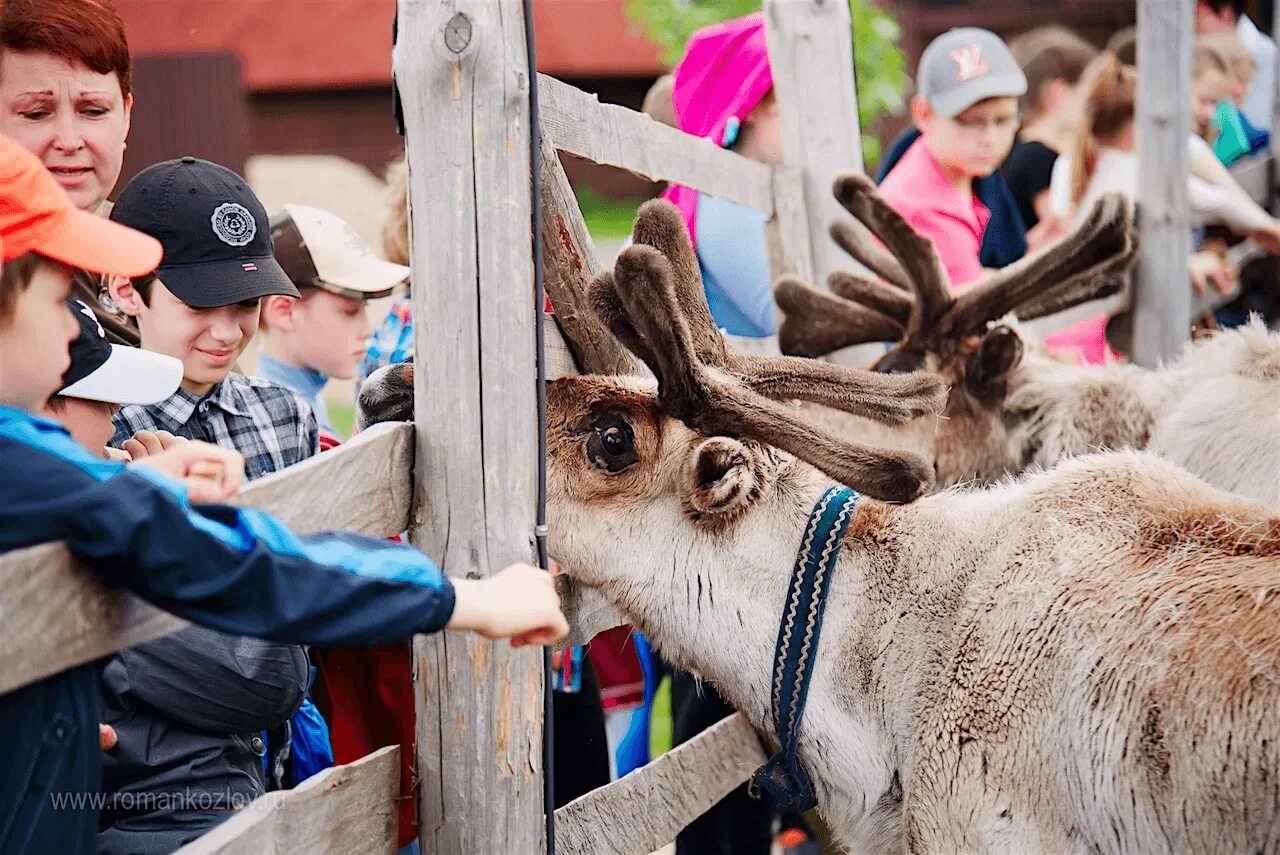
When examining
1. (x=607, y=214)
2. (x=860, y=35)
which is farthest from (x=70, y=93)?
(x=607, y=214)

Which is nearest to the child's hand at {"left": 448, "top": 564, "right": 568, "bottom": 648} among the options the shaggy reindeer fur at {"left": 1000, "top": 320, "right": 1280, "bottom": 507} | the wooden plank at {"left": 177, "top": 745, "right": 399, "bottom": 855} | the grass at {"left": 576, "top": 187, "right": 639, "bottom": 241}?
Result: the wooden plank at {"left": 177, "top": 745, "right": 399, "bottom": 855}

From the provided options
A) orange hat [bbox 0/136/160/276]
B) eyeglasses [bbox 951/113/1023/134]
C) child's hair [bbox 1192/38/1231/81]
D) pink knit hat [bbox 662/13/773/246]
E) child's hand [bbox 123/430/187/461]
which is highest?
child's hair [bbox 1192/38/1231/81]

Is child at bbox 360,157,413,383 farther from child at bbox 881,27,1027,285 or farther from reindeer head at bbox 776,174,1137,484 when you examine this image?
child at bbox 881,27,1027,285

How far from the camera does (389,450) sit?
97.0 inches

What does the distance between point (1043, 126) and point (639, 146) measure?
5.31m

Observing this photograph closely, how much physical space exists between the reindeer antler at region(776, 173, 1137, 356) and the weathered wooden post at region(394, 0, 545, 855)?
217cm

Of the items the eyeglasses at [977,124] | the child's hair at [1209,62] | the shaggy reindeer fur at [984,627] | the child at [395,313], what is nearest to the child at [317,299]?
the child at [395,313]

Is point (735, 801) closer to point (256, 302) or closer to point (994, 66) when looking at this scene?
point (256, 302)

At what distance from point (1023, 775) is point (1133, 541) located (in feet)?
1.67

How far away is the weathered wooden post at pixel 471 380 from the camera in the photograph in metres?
2.47

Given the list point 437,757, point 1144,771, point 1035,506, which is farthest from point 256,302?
point 1144,771

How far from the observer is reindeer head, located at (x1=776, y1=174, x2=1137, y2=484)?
14.9ft

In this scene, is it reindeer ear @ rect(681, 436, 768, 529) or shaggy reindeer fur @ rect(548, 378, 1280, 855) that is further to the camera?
reindeer ear @ rect(681, 436, 768, 529)

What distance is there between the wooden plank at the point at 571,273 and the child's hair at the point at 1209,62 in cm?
565
